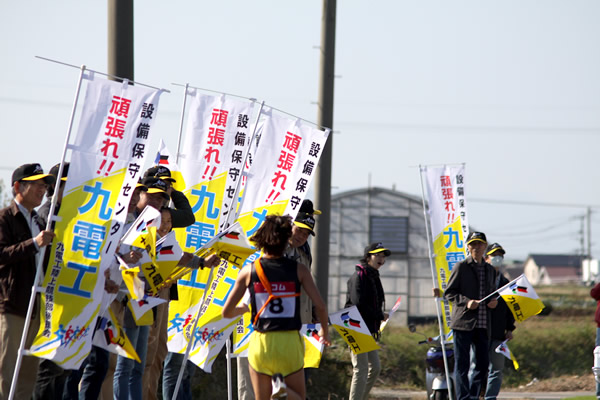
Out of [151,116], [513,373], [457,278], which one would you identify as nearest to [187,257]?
[151,116]

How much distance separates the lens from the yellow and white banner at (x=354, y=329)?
32.2 feet

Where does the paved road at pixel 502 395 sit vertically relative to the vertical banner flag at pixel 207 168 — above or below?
below

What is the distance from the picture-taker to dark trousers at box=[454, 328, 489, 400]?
10703 mm

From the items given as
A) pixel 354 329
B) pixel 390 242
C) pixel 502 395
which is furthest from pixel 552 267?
pixel 354 329

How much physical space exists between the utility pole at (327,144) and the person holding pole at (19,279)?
7561 mm

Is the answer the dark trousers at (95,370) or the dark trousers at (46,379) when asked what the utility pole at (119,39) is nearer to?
the dark trousers at (95,370)

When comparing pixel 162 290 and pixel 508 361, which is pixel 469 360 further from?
pixel 508 361

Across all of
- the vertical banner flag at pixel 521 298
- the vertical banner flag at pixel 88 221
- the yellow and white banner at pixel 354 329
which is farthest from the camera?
the vertical banner flag at pixel 521 298

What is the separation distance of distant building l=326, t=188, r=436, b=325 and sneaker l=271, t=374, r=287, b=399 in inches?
876

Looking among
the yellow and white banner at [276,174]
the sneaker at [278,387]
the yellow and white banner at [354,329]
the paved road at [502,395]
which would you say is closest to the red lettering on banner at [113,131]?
the yellow and white banner at [276,174]

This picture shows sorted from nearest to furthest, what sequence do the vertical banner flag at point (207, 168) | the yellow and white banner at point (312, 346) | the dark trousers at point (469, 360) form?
1. the vertical banner flag at point (207, 168)
2. the yellow and white banner at point (312, 346)
3. the dark trousers at point (469, 360)

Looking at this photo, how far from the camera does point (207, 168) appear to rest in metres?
9.16

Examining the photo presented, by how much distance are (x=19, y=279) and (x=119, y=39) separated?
3671mm

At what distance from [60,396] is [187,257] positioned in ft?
5.26
